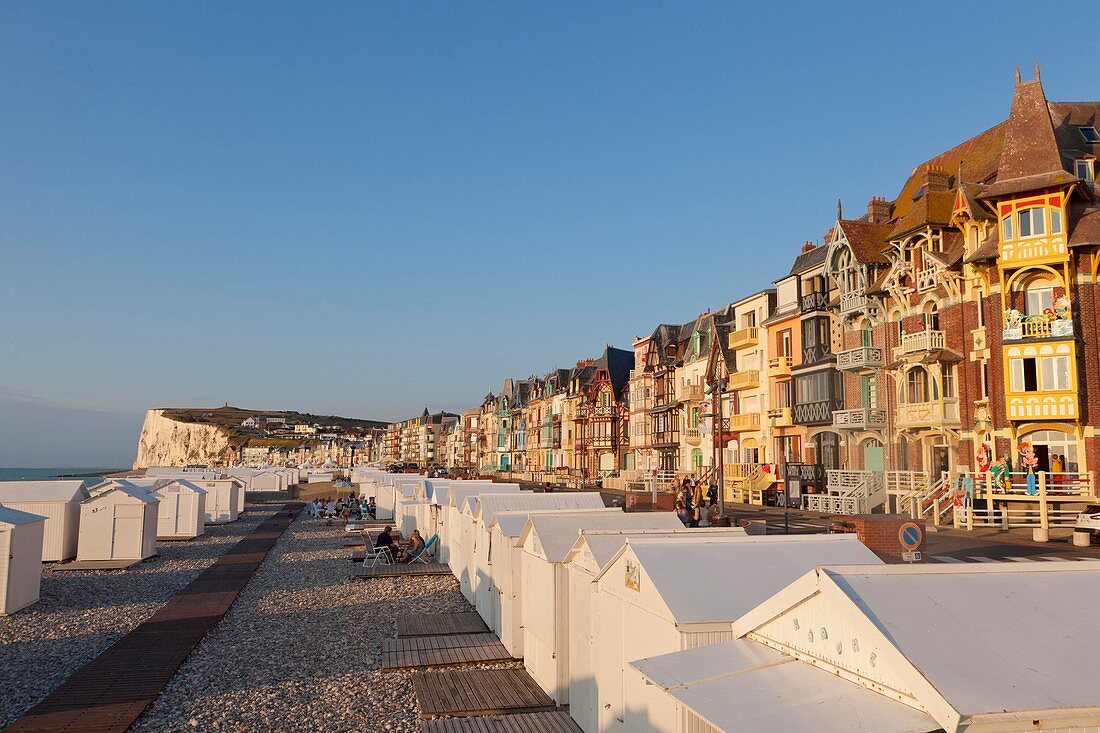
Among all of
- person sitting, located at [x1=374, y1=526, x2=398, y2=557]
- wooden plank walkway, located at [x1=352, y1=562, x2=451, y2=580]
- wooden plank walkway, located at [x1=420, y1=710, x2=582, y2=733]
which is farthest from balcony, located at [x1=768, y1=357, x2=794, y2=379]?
wooden plank walkway, located at [x1=420, y1=710, x2=582, y2=733]

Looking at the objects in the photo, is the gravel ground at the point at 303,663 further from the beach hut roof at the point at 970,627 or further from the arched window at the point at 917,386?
the arched window at the point at 917,386

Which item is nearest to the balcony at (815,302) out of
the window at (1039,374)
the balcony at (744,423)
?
the balcony at (744,423)

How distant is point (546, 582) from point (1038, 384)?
76.3 feet

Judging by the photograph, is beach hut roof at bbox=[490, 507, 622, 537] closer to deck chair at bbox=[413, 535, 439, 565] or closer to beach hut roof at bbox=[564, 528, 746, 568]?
beach hut roof at bbox=[564, 528, 746, 568]

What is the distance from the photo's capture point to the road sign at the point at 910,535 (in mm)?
12727

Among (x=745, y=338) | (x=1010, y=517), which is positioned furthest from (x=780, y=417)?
(x=1010, y=517)

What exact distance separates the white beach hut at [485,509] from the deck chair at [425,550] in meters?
6.87

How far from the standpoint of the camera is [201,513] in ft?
129

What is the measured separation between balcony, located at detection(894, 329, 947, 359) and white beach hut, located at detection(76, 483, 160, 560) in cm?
3050

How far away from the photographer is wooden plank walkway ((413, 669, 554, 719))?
11.4m

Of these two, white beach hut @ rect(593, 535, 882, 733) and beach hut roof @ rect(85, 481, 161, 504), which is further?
beach hut roof @ rect(85, 481, 161, 504)

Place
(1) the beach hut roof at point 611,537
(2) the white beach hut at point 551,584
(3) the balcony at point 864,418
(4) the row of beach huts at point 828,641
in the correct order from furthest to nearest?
(3) the balcony at point 864,418
(2) the white beach hut at point 551,584
(1) the beach hut roof at point 611,537
(4) the row of beach huts at point 828,641

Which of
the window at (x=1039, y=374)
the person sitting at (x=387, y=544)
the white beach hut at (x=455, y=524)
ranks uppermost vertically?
the window at (x=1039, y=374)

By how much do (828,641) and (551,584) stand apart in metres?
6.87
